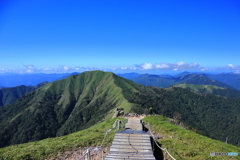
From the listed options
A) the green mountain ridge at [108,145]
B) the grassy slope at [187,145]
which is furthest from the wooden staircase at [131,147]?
the grassy slope at [187,145]

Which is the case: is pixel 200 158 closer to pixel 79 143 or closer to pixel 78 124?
pixel 79 143

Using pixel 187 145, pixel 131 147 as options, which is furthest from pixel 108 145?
pixel 187 145

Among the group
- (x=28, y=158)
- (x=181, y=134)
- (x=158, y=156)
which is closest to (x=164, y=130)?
(x=181, y=134)

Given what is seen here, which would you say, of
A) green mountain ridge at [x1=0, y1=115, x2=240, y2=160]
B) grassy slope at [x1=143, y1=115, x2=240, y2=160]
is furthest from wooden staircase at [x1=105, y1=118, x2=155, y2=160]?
grassy slope at [x1=143, y1=115, x2=240, y2=160]

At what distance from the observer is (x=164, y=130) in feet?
89.7

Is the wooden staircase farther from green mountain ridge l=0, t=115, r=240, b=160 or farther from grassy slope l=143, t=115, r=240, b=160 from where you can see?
grassy slope l=143, t=115, r=240, b=160

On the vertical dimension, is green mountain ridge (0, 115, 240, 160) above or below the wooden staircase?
below

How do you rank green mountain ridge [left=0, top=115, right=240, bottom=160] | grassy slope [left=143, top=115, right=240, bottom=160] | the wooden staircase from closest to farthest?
the wooden staircase → green mountain ridge [left=0, top=115, right=240, bottom=160] → grassy slope [left=143, top=115, right=240, bottom=160]

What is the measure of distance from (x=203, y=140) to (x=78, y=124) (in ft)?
636

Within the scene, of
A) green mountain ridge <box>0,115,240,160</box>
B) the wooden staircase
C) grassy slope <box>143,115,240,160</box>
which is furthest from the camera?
grassy slope <box>143,115,240,160</box>

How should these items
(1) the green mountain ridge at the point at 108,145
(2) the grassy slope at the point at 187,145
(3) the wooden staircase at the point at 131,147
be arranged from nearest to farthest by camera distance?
(3) the wooden staircase at the point at 131,147 → (1) the green mountain ridge at the point at 108,145 → (2) the grassy slope at the point at 187,145

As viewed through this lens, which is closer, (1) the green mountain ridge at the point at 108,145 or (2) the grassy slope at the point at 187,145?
(1) the green mountain ridge at the point at 108,145

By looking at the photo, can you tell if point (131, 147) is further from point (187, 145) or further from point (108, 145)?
point (187, 145)

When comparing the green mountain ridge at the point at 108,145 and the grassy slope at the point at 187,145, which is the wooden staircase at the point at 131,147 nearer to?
the green mountain ridge at the point at 108,145
